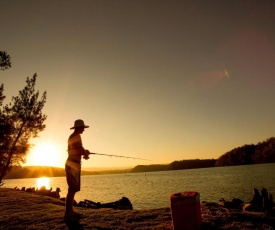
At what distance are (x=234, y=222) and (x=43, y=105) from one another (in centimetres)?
2805

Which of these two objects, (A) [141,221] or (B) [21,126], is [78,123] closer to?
(A) [141,221]

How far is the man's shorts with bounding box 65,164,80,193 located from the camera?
8148 mm

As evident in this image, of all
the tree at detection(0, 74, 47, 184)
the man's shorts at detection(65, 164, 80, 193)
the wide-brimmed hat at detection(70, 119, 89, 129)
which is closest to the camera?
the man's shorts at detection(65, 164, 80, 193)

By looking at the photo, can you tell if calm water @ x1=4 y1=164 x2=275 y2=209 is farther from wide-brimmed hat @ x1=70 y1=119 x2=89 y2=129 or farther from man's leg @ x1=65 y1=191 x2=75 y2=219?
wide-brimmed hat @ x1=70 y1=119 x2=89 y2=129

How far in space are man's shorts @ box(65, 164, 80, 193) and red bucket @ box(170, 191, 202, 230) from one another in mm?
3381

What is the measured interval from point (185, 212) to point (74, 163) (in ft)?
12.9

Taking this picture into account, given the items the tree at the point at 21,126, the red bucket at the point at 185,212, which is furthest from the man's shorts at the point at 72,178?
the tree at the point at 21,126

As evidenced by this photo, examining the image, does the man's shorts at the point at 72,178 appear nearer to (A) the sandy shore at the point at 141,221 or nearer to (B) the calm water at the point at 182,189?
(A) the sandy shore at the point at 141,221

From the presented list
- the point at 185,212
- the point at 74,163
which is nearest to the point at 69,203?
the point at 74,163

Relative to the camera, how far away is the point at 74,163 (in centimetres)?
837

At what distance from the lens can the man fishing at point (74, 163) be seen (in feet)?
26.8

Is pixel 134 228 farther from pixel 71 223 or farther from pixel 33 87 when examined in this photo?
pixel 33 87

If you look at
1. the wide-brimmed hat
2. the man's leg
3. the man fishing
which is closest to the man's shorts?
the man fishing

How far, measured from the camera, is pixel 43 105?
1223 inches
